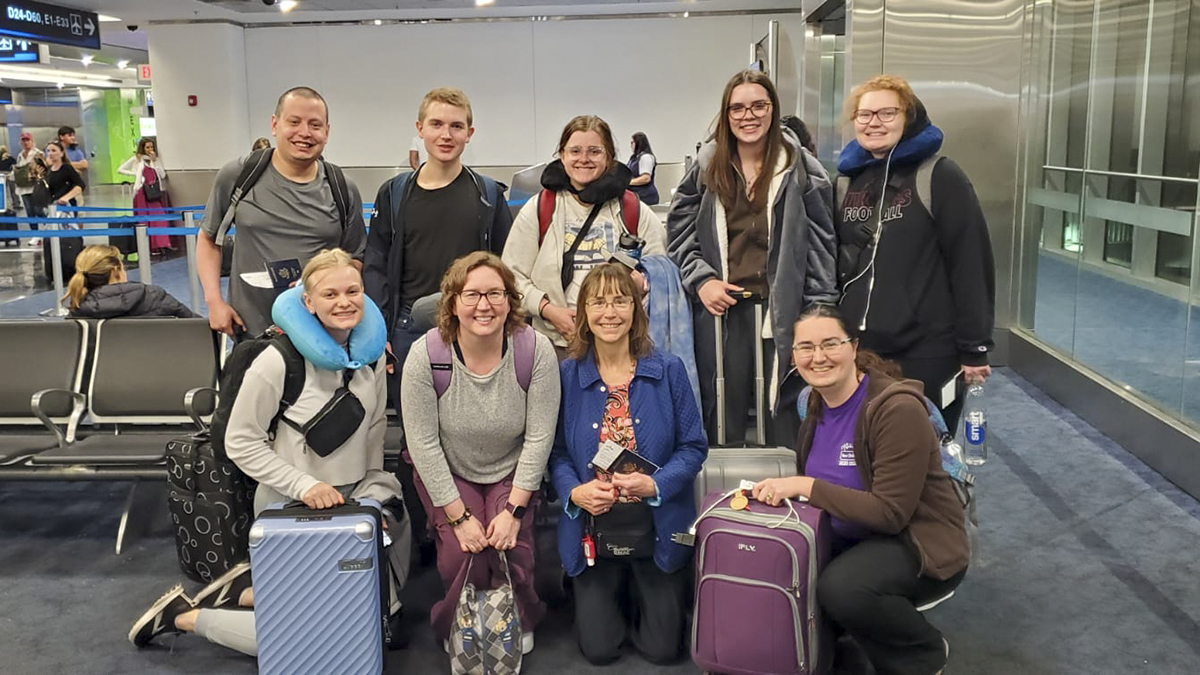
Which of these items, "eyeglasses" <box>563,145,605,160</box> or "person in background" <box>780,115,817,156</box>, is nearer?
"eyeglasses" <box>563,145,605,160</box>

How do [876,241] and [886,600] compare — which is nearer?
[886,600]

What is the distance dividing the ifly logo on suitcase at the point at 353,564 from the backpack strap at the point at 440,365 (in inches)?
22.0

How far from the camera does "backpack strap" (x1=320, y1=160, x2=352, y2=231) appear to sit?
3807mm

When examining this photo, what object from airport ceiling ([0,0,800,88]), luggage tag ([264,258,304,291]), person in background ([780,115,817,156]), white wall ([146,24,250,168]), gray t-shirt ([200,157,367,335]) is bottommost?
luggage tag ([264,258,304,291])

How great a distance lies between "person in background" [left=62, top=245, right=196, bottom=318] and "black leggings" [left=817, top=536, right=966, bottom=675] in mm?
3411

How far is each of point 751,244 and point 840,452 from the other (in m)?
0.87

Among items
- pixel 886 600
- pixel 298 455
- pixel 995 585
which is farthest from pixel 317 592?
pixel 995 585

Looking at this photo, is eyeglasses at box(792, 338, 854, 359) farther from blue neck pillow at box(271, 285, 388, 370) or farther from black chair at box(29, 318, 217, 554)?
black chair at box(29, 318, 217, 554)

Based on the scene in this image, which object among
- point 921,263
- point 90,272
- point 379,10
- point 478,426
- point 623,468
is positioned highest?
point 379,10

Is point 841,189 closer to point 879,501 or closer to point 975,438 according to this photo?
point 879,501

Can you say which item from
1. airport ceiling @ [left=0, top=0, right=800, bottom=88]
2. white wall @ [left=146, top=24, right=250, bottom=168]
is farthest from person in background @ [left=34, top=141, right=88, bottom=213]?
white wall @ [left=146, top=24, right=250, bottom=168]

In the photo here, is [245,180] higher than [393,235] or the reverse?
higher

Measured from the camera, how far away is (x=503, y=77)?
1512 cm

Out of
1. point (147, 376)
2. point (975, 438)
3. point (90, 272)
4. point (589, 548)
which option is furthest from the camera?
point (975, 438)
